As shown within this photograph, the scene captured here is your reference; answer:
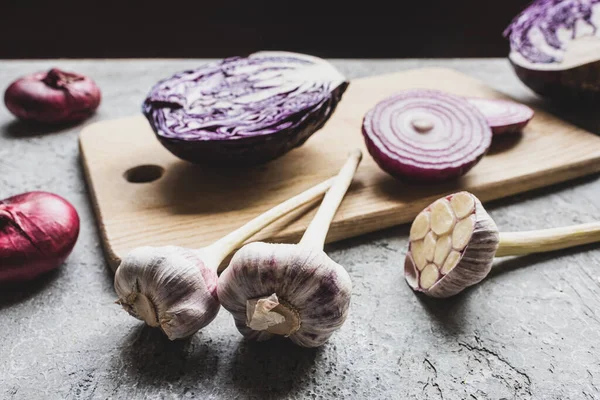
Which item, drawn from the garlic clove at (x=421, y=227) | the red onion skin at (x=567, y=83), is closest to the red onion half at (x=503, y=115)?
the red onion skin at (x=567, y=83)

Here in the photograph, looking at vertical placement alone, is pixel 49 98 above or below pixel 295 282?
below

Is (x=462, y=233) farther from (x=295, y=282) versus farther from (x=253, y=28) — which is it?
(x=253, y=28)

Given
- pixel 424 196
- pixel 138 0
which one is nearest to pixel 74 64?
pixel 138 0

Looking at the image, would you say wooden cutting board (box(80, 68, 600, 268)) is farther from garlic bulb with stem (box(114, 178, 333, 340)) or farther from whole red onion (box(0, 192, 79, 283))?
garlic bulb with stem (box(114, 178, 333, 340))

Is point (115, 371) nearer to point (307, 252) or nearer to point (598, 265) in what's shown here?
point (307, 252)

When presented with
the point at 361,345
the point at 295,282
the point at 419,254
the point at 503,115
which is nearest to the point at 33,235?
the point at 295,282

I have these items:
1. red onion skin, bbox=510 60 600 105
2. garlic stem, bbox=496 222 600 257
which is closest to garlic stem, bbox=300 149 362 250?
garlic stem, bbox=496 222 600 257

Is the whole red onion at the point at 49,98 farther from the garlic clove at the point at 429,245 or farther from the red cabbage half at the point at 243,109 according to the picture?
the garlic clove at the point at 429,245
